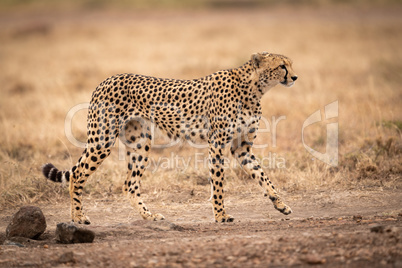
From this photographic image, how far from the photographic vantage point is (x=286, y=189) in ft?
20.3

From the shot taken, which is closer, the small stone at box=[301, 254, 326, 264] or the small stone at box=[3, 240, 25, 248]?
the small stone at box=[301, 254, 326, 264]

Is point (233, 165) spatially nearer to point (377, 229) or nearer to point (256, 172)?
point (256, 172)

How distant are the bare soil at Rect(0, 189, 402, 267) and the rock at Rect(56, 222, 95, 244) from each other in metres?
0.08

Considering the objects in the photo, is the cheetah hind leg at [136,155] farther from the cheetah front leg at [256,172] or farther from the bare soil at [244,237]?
the cheetah front leg at [256,172]

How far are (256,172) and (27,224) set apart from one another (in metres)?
2.07

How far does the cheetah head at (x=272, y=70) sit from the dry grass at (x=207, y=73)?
1.38 meters

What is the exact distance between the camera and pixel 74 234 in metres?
4.35

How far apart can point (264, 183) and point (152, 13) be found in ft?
85.6

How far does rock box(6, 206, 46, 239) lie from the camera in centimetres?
462

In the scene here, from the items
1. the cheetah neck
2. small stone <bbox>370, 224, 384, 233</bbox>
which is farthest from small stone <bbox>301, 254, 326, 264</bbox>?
the cheetah neck

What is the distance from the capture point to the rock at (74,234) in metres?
4.35

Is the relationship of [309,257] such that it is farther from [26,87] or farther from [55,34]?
[55,34]

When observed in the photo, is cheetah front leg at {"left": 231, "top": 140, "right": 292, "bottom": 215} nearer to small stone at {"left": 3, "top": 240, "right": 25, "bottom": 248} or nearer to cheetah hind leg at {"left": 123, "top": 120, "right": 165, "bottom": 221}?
cheetah hind leg at {"left": 123, "top": 120, "right": 165, "bottom": 221}

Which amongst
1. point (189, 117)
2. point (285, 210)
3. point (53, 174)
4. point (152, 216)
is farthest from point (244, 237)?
point (53, 174)
